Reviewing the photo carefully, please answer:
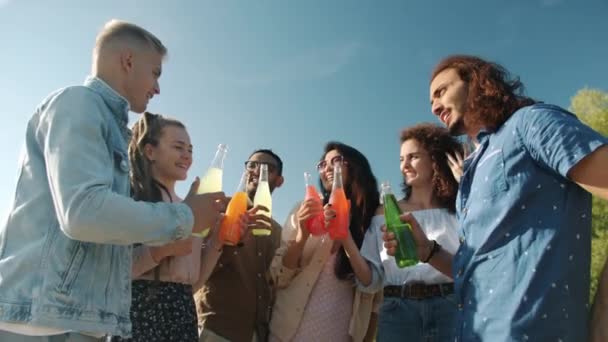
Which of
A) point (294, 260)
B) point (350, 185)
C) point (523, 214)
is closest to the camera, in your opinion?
point (523, 214)

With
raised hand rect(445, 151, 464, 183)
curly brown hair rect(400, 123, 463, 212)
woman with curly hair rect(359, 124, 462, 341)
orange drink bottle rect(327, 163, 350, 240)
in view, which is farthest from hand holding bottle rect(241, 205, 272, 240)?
raised hand rect(445, 151, 464, 183)

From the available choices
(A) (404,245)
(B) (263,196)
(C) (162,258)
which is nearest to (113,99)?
(C) (162,258)

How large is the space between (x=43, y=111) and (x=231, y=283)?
2152 millimetres

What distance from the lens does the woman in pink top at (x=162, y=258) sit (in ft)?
8.63

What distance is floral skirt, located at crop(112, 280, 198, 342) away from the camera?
261 cm

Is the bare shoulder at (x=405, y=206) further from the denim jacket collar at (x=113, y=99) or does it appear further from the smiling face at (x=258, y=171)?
the denim jacket collar at (x=113, y=99)

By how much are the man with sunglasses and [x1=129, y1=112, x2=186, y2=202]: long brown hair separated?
54 cm

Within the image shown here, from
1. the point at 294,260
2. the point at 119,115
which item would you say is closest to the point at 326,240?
the point at 294,260

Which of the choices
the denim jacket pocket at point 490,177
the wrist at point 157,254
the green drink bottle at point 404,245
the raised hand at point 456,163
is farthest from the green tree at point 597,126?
the wrist at point 157,254

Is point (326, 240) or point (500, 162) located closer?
point (500, 162)

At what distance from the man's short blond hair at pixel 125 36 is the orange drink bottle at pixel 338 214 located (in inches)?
64.3

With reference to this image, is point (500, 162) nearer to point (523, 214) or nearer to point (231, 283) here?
point (523, 214)

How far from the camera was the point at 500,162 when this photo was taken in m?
2.02

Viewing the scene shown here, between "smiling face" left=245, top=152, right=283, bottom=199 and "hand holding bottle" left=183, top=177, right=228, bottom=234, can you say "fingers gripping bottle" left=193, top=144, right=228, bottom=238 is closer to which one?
"smiling face" left=245, top=152, right=283, bottom=199
